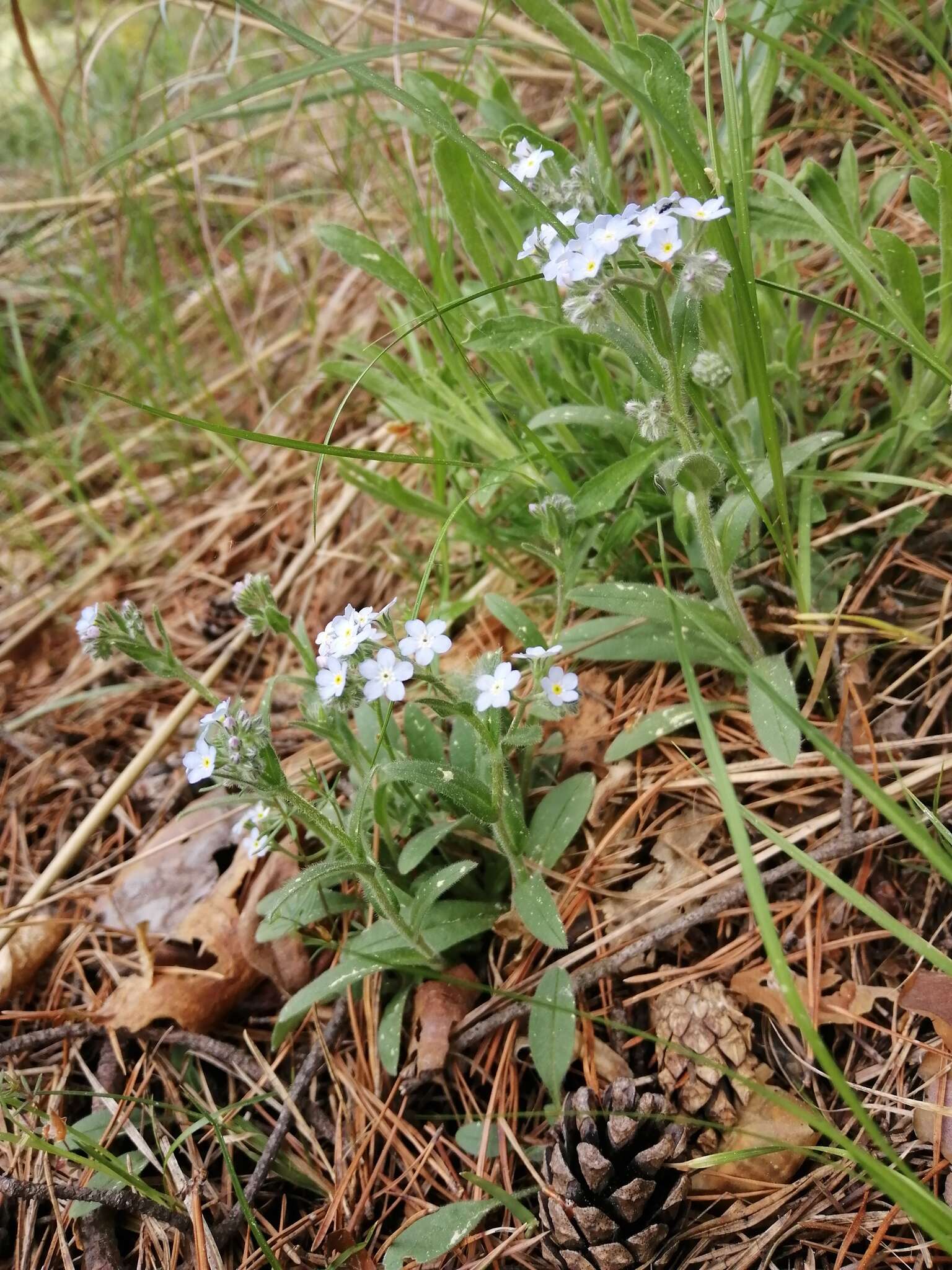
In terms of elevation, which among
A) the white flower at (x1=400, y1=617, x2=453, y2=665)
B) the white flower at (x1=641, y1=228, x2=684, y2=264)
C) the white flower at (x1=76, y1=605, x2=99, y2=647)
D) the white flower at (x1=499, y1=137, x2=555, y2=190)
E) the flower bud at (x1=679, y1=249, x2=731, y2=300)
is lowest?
the white flower at (x1=400, y1=617, x2=453, y2=665)

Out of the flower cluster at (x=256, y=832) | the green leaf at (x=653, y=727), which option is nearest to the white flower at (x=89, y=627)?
the flower cluster at (x=256, y=832)

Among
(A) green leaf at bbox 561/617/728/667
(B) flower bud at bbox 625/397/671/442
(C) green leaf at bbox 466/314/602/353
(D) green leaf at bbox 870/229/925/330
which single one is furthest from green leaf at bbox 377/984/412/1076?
(D) green leaf at bbox 870/229/925/330

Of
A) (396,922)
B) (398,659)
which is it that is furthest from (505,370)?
(396,922)

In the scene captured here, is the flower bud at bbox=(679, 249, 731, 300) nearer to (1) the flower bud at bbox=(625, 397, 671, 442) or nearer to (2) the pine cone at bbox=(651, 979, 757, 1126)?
(1) the flower bud at bbox=(625, 397, 671, 442)

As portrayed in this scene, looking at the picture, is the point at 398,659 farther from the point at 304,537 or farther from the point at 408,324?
the point at 304,537

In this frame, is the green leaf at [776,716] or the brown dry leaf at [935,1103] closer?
the brown dry leaf at [935,1103]

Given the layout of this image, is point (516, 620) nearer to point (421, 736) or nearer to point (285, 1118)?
point (421, 736)

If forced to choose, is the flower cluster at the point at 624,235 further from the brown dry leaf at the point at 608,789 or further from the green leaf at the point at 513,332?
the brown dry leaf at the point at 608,789
